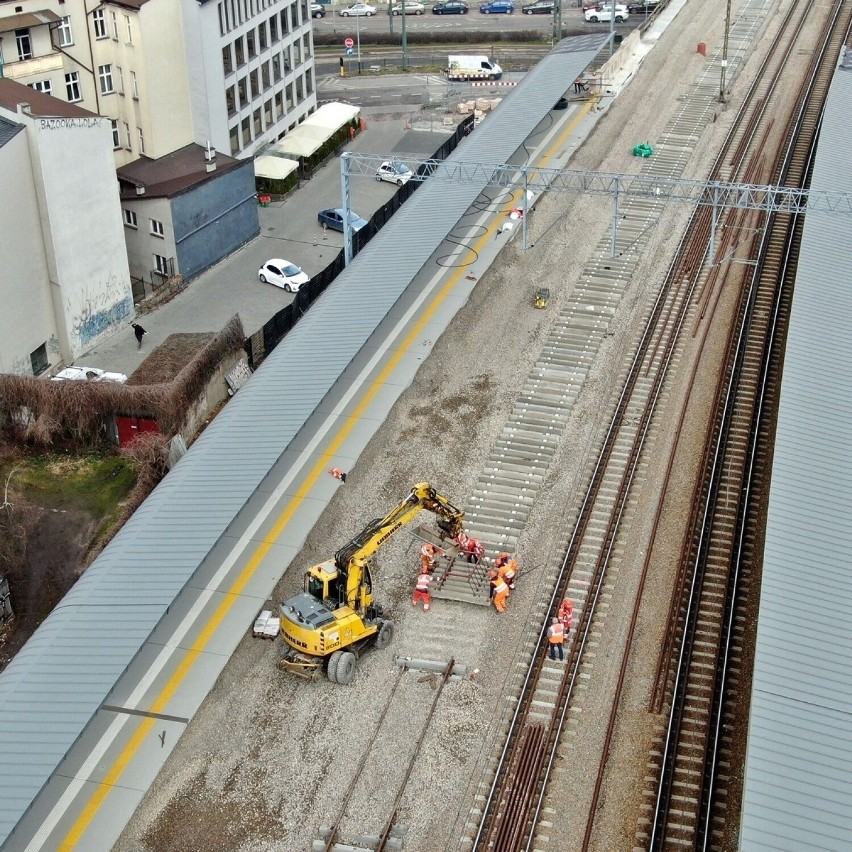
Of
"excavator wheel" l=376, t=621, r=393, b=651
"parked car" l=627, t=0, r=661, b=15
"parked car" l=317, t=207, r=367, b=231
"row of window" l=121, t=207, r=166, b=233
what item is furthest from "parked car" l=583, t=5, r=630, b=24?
"excavator wheel" l=376, t=621, r=393, b=651

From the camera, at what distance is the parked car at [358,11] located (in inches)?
3563

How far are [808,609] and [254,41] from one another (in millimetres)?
43098

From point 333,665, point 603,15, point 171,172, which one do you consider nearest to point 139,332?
point 171,172

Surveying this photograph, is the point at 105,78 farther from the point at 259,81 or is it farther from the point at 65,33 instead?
the point at 259,81

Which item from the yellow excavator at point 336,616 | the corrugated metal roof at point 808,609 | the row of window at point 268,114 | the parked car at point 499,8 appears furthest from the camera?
the parked car at point 499,8

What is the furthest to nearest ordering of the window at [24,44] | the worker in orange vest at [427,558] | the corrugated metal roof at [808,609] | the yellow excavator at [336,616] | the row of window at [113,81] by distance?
the row of window at [113,81]
the window at [24,44]
the worker in orange vest at [427,558]
the yellow excavator at [336,616]
the corrugated metal roof at [808,609]

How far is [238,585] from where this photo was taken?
32656 millimetres

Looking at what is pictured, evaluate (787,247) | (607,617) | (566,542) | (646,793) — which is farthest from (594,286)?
(646,793)

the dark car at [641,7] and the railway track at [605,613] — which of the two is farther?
the dark car at [641,7]

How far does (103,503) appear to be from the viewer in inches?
1485

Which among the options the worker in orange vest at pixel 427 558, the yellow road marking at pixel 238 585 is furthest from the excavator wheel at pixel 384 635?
the yellow road marking at pixel 238 585

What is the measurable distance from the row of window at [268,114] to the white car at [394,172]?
21.2 ft

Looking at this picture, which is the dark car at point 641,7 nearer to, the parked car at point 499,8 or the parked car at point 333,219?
the parked car at point 499,8

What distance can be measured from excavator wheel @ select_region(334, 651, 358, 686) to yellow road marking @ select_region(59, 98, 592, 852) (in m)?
3.70
